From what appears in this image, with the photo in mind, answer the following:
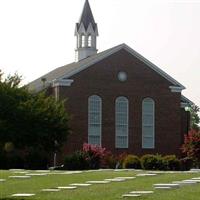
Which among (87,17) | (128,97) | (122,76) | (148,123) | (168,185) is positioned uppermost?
(87,17)

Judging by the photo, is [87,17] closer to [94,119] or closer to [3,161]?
[94,119]

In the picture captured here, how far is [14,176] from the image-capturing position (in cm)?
2645

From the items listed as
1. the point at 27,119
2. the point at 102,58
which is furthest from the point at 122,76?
the point at 27,119

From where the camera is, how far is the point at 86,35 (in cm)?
7206

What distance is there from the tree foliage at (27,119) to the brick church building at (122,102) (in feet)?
31.4

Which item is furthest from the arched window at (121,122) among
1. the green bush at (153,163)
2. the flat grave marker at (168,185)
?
the flat grave marker at (168,185)

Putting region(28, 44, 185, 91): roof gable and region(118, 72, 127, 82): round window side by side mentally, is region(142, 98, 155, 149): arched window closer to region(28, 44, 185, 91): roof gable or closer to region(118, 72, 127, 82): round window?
region(28, 44, 185, 91): roof gable

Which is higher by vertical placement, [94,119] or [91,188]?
[94,119]

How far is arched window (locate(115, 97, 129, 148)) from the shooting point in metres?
61.4

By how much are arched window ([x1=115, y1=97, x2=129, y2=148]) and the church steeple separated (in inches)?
412

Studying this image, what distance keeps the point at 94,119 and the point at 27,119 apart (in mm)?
14598

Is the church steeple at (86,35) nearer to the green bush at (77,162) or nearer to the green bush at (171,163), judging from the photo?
the green bush at (171,163)

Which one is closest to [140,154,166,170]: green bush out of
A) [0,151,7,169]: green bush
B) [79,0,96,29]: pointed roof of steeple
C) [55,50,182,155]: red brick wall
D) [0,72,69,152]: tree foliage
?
[0,151,7,169]: green bush

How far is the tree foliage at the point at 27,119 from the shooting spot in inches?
1828
